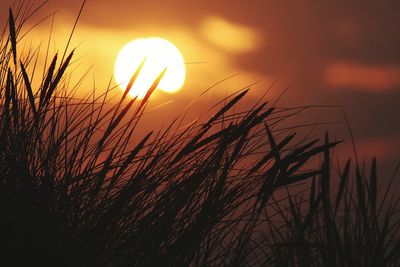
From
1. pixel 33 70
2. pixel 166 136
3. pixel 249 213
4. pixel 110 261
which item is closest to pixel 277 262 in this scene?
pixel 249 213

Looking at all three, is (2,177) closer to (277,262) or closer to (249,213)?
(249,213)

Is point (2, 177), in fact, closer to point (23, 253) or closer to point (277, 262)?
point (23, 253)

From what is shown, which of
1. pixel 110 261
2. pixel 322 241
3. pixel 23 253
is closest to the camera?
pixel 23 253

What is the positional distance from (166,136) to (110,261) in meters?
0.42

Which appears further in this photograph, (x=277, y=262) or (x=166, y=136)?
(x=277, y=262)

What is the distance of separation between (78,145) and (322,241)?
98 centimetres

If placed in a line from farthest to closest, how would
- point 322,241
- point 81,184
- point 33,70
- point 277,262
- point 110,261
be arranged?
point 322,241
point 33,70
point 277,262
point 81,184
point 110,261

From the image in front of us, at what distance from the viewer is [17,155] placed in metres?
1.34

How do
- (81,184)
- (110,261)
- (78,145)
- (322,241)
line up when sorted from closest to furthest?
(110,261) → (81,184) → (78,145) → (322,241)

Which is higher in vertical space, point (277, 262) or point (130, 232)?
point (277, 262)

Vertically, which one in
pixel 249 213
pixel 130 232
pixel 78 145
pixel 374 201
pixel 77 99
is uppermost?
pixel 77 99

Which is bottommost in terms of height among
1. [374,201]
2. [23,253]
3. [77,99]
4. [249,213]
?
[23,253]

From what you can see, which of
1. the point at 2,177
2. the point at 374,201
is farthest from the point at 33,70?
the point at 374,201

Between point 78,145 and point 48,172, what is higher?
point 78,145
